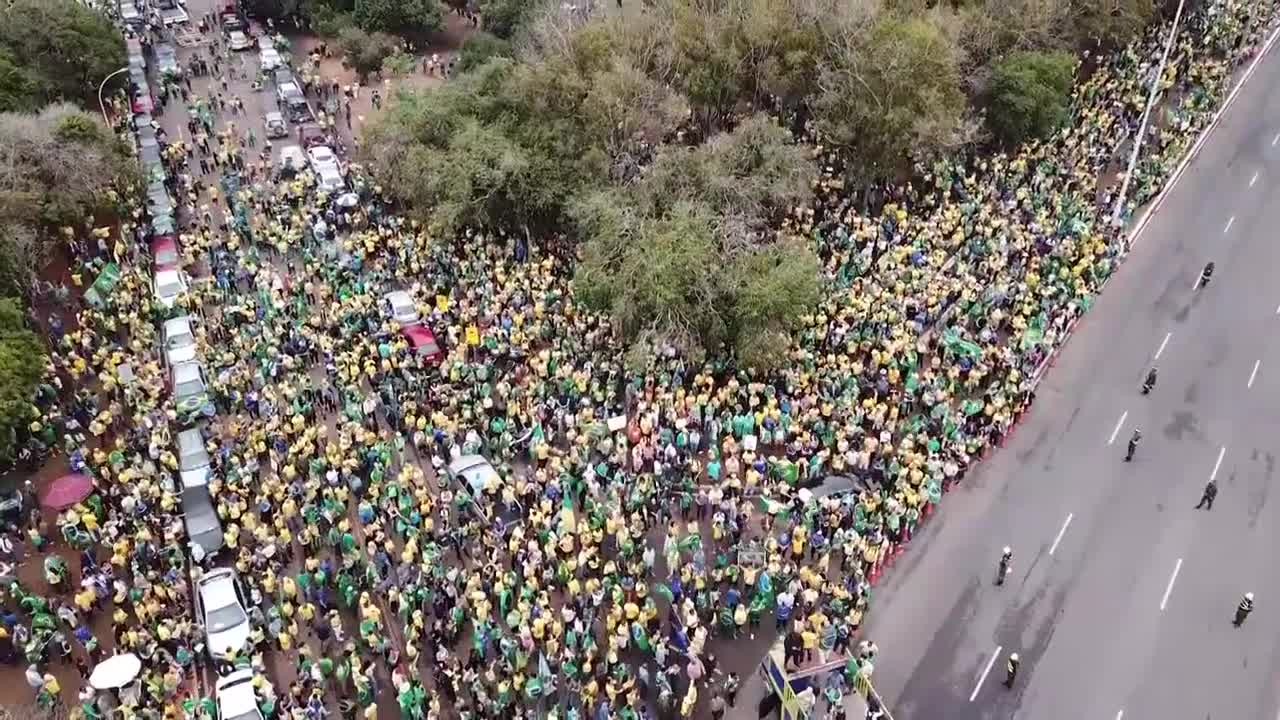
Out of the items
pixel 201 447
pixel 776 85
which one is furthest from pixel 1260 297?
pixel 201 447

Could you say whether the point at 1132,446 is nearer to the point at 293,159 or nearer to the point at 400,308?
the point at 400,308

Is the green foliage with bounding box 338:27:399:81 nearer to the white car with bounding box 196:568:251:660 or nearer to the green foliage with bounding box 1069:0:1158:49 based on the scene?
the green foliage with bounding box 1069:0:1158:49

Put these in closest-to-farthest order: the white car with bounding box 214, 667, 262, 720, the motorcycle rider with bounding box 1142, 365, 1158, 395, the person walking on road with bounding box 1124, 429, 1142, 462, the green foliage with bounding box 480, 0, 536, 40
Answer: the white car with bounding box 214, 667, 262, 720, the person walking on road with bounding box 1124, 429, 1142, 462, the motorcycle rider with bounding box 1142, 365, 1158, 395, the green foliage with bounding box 480, 0, 536, 40

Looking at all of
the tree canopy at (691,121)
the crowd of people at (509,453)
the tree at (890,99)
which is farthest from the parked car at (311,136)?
the tree at (890,99)

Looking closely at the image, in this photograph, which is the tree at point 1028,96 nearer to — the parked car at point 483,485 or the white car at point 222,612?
the parked car at point 483,485

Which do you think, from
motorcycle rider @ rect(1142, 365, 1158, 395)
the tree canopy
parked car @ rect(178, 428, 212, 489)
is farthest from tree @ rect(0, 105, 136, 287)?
motorcycle rider @ rect(1142, 365, 1158, 395)

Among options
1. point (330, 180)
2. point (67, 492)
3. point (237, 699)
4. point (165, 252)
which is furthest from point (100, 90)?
point (237, 699)
